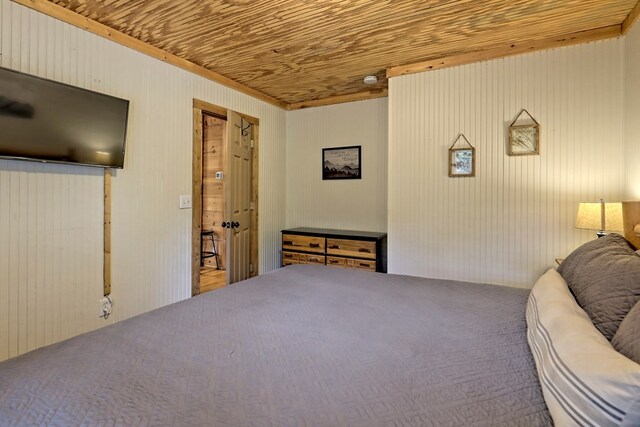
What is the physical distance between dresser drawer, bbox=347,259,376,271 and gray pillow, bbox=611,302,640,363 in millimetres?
2860

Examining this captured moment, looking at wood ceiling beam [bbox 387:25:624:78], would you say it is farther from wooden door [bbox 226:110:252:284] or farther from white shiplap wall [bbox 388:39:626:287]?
wooden door [bbox 226:110:252:284]

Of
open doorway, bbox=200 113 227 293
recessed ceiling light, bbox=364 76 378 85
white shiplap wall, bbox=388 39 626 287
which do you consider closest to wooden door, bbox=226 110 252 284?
open doorway, bbox=200 113 227 293

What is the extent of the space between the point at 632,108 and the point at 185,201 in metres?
3.86

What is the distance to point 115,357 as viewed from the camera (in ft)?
3.68

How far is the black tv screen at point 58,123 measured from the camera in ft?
6.57

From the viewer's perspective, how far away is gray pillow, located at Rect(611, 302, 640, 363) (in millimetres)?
786

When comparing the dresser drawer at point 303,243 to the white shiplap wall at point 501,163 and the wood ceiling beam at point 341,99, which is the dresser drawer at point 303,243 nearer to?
the white shiplap wall at point 501,163

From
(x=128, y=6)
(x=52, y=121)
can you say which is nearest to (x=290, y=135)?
(x=128, y=6)

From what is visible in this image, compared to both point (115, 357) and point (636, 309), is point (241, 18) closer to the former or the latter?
point (115, 357)

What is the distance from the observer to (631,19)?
7.97 ft

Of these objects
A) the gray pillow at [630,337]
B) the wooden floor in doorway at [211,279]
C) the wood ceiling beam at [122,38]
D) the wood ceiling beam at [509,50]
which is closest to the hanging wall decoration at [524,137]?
the wood ceiling beam at [509,50]

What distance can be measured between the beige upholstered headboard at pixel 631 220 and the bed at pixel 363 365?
90 cm

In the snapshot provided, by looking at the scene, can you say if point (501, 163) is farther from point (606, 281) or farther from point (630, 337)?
point (630, 337)

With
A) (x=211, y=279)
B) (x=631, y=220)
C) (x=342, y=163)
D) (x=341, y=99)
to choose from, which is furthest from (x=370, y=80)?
(x=211, y=279)
